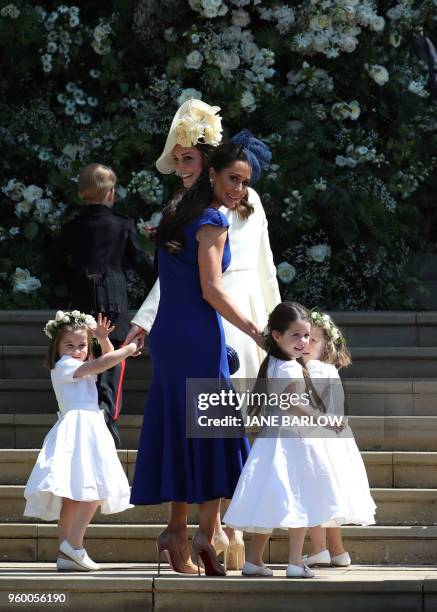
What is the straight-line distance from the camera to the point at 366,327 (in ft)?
31.0

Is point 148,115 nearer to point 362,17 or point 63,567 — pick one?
point 362,17

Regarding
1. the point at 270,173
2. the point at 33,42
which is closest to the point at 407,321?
the point at 270,173

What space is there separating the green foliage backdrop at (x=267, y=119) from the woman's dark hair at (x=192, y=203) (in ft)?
13.4

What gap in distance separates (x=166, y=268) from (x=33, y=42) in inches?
210

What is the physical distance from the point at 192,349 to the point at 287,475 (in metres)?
0.61

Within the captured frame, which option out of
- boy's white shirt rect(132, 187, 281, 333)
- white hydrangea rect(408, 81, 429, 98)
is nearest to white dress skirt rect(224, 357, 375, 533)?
boy's white shirt rect(132, 187, 281, 333)

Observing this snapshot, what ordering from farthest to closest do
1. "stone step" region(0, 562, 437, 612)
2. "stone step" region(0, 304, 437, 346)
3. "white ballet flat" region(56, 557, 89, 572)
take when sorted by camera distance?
"stone step" region(0, 304, 437, 346) < "white ballet flat" region(56, 557, 89, 572) < "stone step" region(0, 562, 437, 612)

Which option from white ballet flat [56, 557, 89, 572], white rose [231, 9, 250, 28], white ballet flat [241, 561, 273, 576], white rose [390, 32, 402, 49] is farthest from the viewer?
white rose [390, 32, 402, 49]

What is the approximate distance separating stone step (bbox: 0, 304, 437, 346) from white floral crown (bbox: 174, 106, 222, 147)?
314 centimetres

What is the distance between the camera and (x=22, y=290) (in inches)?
401

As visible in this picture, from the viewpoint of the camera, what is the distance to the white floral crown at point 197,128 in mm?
6316

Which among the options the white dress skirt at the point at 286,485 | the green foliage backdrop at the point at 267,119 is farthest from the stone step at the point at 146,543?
the green foliage backdrop at the point at 267,119

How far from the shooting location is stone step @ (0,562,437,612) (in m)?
5.81

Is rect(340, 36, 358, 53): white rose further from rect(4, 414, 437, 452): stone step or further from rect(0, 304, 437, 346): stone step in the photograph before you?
rect(4, 414, 437, 452): stone step
